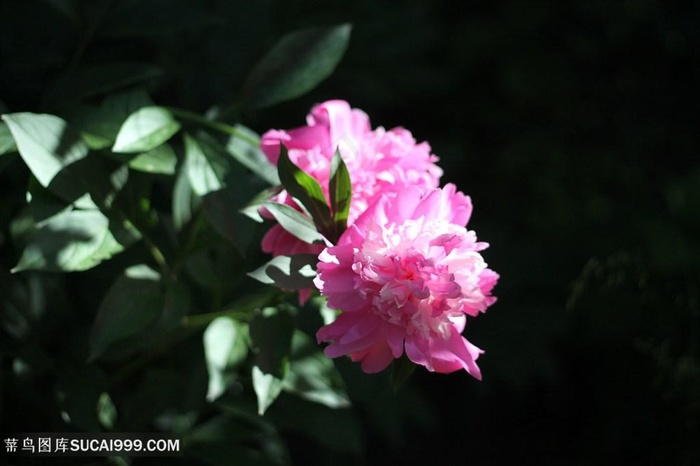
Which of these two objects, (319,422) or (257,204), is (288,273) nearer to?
(257,204)

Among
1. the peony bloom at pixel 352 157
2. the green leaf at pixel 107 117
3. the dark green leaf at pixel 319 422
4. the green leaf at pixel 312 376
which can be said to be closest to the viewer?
the peony bloom at pixel 352 157

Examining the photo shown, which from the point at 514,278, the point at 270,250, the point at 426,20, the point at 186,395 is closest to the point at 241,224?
the point at 270,250

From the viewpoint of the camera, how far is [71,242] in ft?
2.70

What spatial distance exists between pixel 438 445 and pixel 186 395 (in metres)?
0.95

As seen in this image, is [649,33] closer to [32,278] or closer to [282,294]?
[282,294]

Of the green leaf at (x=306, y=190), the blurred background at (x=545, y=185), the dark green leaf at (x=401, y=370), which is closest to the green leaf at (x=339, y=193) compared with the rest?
the green leaf at (x=306, y=190)

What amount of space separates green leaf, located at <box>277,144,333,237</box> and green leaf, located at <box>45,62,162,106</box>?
292 millimetres

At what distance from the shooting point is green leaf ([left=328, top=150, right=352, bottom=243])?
0.73 m

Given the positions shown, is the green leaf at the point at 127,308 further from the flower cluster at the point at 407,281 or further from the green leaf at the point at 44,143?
the flower cluster at the point at 407,281

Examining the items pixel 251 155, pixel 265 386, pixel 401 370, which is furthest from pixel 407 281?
pixel 251 155

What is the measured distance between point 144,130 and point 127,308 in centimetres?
19

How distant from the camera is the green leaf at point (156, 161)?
871 mm

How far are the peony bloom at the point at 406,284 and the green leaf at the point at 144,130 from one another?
0.27 m

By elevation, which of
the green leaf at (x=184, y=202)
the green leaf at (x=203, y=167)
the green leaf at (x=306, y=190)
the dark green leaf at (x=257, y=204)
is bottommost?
the green leaf at (x=184, y=202)
